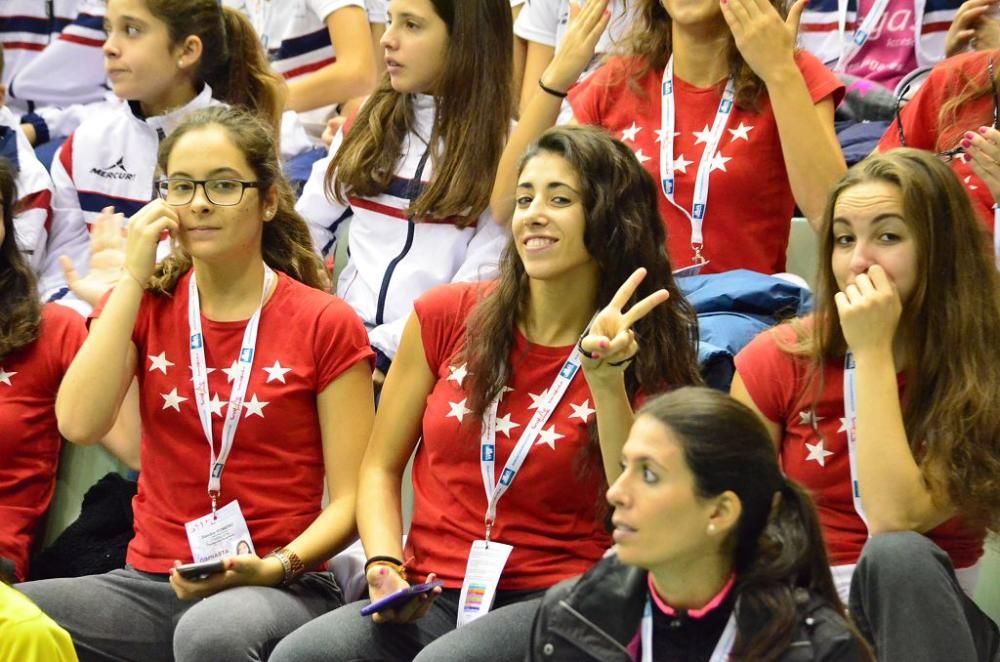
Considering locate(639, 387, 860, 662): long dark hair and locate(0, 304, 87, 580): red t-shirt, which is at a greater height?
locate(639, 387, 860, 662): long dark hair

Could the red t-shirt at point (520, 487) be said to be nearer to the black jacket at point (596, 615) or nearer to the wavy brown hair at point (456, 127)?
the black jacket at point (596, 615)

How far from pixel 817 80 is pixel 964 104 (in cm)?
34

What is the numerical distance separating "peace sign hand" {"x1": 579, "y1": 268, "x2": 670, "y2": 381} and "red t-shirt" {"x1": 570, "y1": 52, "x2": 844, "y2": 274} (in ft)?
2.56

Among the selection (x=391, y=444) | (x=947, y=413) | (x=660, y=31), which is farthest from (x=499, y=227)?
(x=947, y=413)

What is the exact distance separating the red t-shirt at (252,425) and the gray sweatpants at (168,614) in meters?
0.09

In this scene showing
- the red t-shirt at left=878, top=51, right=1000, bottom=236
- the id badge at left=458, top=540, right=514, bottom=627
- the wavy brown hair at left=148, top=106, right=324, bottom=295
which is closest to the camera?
the id badge at left=458, top=540, right=514, bottom=627

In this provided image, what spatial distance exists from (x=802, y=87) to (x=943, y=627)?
146 cm

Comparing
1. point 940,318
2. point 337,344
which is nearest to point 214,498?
point 337,344

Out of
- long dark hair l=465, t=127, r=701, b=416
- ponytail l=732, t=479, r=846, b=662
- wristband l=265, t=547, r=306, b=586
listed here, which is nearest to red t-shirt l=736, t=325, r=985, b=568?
long dark hair l=465, t=127, r=701, b=416

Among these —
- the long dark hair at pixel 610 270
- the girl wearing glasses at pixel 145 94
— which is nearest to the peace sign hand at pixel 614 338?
the long dark hair at pixel 610 270

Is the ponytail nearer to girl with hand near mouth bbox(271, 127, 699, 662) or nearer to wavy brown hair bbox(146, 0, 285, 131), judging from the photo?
girl with hand near mouth bbox(271, 127, 699, 662)

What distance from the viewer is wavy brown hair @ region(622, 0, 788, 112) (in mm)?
3869

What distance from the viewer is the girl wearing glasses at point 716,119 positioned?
3.74 metres

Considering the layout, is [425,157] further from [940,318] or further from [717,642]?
[717,642]
